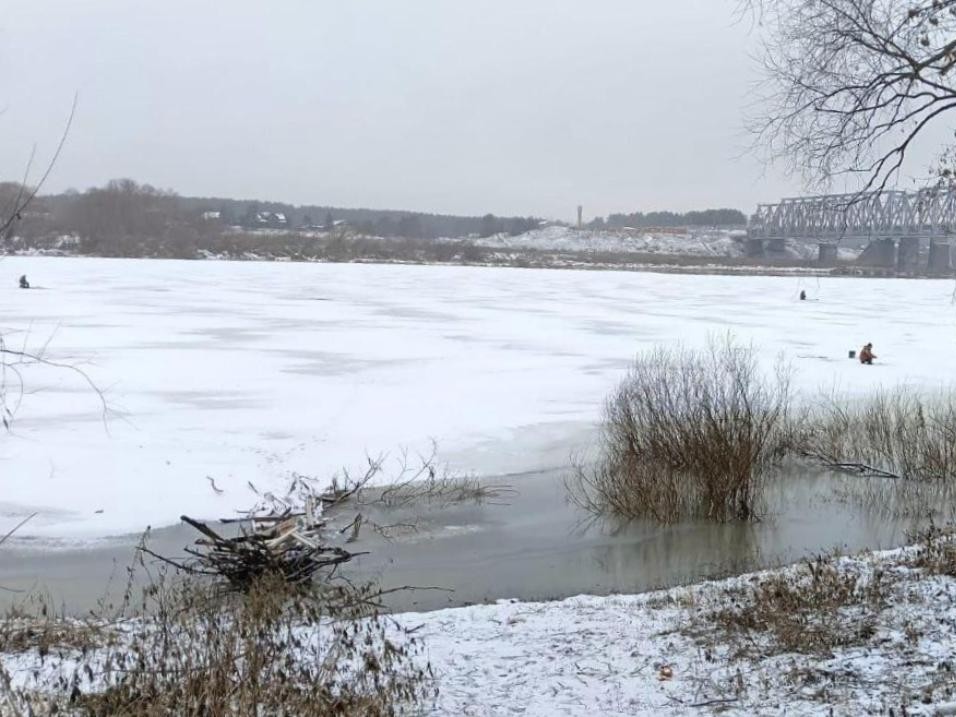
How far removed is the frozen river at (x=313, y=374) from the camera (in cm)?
1249

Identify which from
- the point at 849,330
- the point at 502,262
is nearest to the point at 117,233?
the point at 502,262

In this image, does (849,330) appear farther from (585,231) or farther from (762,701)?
(585,231)

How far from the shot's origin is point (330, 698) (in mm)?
4969

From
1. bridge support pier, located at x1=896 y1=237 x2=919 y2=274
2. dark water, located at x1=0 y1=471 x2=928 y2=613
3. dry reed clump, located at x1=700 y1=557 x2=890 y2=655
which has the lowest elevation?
dark water, located at x1=0 y1=471 x2=928 y2=613

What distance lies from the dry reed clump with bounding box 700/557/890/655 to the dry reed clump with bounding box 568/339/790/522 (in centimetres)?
368

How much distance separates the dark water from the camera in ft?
30.6

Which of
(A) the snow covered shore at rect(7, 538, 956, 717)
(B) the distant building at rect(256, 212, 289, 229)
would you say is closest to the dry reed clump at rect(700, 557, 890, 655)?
(A) the snow covered shore at rect(7, 538, 956, 717)

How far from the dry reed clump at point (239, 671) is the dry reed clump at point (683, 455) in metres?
5.60

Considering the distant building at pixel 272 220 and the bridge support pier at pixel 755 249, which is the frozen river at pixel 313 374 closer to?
the bridge support pier at pixel 755 249

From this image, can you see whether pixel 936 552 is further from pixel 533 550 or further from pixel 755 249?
pixel 755 249

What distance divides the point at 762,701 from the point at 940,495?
28.3 ft

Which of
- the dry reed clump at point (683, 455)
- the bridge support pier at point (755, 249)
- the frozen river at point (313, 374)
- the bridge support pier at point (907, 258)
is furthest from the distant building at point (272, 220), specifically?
the dry reed clump at point (683, 455)

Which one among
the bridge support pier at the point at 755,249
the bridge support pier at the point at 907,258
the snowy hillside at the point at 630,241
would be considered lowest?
the bridge support pier at the point at 907,258

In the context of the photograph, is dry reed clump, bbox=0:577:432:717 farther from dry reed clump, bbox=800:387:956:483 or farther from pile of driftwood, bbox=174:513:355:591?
dry reed clump, bbox=800:387:956:483
